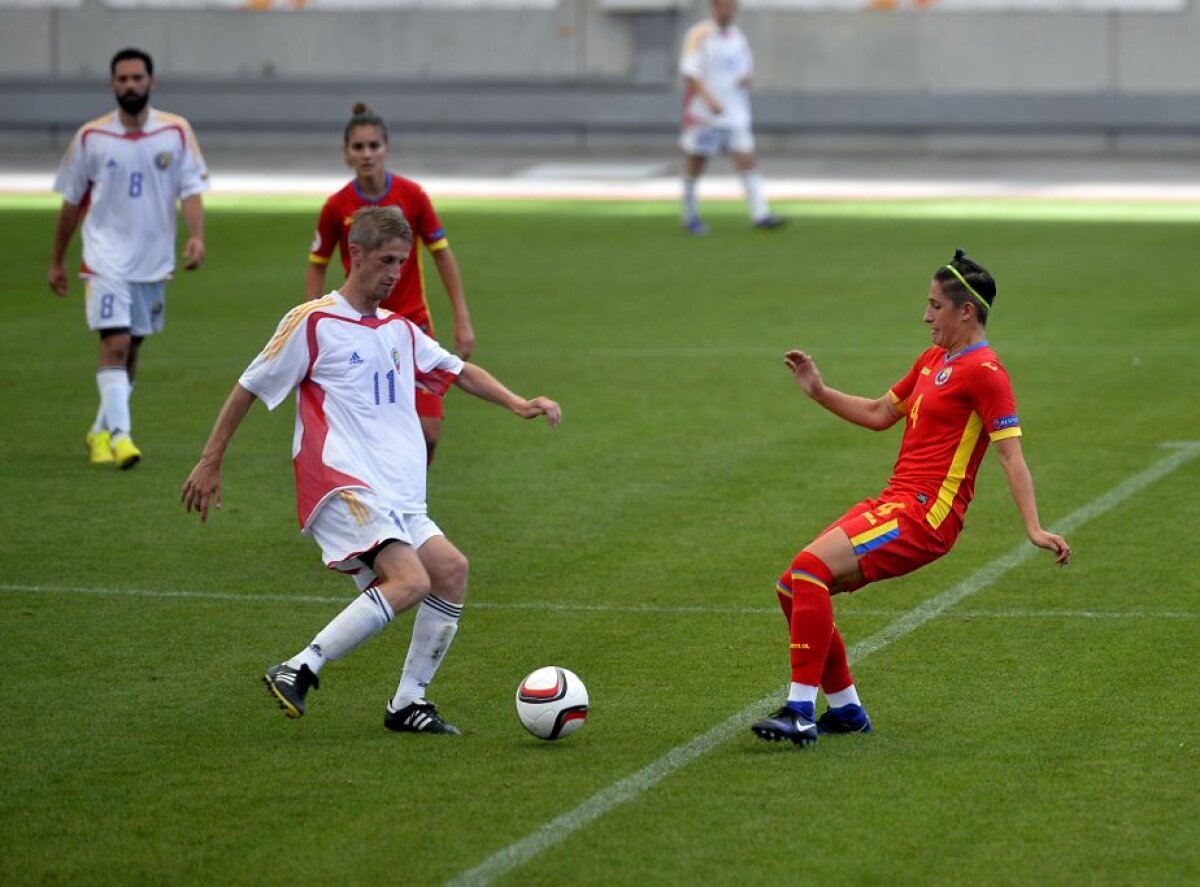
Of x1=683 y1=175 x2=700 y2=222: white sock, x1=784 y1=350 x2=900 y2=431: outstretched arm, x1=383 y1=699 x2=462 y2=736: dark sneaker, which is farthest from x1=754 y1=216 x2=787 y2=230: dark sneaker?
x1=383 y1=699 x2=462 y2=736: dark sneaker

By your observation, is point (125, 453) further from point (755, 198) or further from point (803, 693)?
point (755, 198)

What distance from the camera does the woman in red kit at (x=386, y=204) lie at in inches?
419

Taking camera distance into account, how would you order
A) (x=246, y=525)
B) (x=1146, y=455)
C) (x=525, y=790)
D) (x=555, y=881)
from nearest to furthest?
1. (x=555, y=881)
2. (x=525, y=790)
3. (x=246, y=525)
4. (x=1146, y=455)

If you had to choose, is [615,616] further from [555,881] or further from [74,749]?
[555,881]

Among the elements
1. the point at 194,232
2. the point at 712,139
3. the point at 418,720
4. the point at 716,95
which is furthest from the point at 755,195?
the point at 418,720

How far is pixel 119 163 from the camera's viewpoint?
1348 centimetres

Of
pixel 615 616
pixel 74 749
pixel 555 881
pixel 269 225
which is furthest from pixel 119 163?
pixel 269 225

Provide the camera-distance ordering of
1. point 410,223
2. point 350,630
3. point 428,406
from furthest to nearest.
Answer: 1. point 428,406
2. point 410,223
3. point 350,630

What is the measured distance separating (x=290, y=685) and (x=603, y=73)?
3348 centimetres

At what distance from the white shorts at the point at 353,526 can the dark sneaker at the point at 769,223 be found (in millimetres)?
19095

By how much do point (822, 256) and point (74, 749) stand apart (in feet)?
56.4

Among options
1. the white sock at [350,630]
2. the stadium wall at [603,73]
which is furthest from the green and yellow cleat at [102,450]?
the stadium wall at [603,73]

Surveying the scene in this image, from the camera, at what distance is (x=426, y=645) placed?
7703 mm

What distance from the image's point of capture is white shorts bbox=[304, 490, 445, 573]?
745 centimetres
